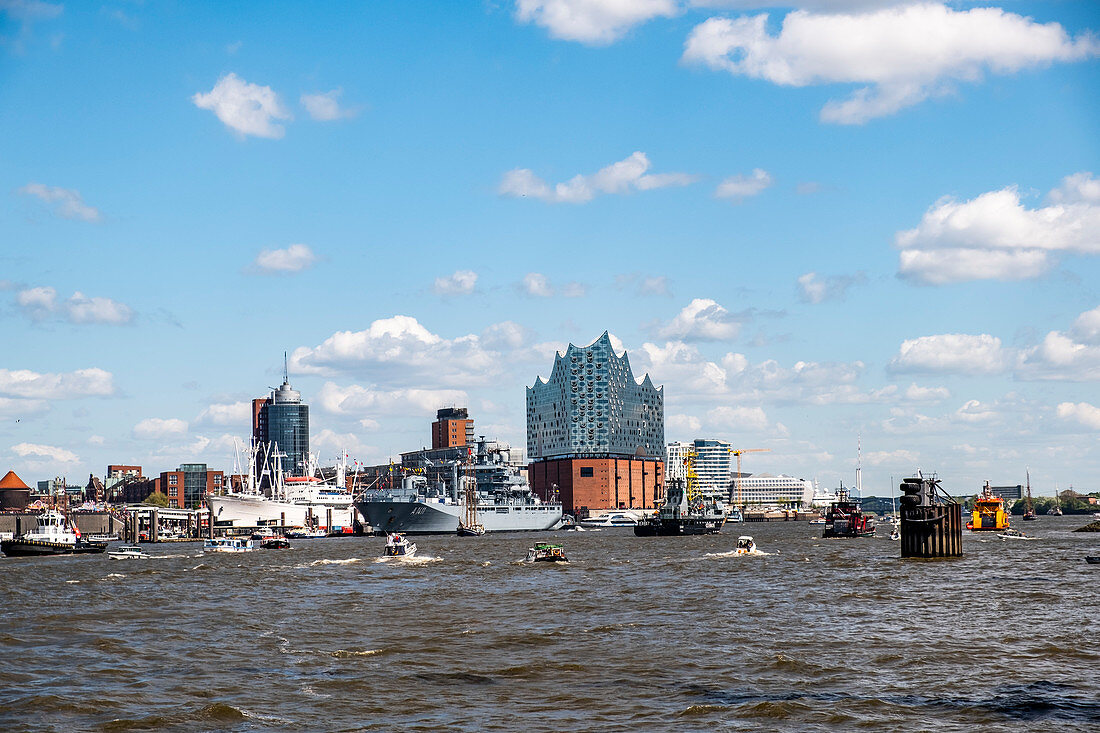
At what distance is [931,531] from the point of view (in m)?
102

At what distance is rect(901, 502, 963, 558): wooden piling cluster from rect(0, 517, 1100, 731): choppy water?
70.0 ft

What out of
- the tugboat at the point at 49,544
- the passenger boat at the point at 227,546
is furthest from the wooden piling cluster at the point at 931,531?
the tugboat at the point at 49,544

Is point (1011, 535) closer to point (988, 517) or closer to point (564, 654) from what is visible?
point (988, 517)

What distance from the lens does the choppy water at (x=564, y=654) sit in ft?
102

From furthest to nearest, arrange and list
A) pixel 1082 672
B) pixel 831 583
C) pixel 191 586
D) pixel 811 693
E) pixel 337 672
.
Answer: pixel 191 586 → pixel 831 583 → pixel 337 672 → pixel 1082 672 → pixel 811 693

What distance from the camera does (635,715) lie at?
3077cm

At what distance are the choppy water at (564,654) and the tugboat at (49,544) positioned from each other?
54.7 m

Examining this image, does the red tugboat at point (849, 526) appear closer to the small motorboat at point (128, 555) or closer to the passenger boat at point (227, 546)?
the passenger boat at point (227, 546)

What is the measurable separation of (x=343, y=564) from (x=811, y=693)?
80.8 metres

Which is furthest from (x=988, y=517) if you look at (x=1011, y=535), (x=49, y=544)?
(x=49, y=544)

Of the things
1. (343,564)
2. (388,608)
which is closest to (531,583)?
(388,608)

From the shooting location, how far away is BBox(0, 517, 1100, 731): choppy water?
31203 millimetres

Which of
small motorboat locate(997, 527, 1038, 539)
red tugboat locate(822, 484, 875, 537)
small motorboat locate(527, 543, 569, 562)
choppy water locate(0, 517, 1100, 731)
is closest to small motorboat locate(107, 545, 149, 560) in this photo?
choppy water locate(0, 517, 1100, 731)

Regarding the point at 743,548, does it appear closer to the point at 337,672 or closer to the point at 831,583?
the point at 831,583
